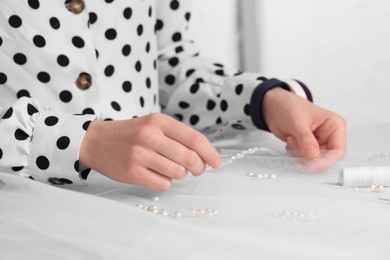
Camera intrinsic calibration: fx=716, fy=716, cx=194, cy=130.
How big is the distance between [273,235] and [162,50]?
62 centimetres

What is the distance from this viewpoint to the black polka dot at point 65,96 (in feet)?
3.00

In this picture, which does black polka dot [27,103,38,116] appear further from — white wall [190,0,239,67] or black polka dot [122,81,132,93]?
white wall [190,0,239,67]

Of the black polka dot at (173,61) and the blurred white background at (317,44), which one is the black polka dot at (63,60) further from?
the blurred white background at (317,44)

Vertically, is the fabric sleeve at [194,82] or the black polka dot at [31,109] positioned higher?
the black polka dot at [31,109]

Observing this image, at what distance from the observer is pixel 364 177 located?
745 millimetres

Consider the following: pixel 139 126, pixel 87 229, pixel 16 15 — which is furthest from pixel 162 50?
pixel 87 229

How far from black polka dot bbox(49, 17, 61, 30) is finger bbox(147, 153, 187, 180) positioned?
0.90 feet

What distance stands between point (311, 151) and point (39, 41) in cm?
36

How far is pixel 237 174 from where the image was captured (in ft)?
2.60

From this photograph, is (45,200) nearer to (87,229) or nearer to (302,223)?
(87,229)

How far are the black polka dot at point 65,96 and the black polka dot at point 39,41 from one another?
0.07m

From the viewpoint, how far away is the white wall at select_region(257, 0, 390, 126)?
1441mm

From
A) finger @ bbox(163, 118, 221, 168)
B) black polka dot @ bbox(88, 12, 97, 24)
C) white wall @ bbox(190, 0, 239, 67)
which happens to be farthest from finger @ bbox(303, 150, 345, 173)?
white wall @ bbox(190, 0, 239, 67)

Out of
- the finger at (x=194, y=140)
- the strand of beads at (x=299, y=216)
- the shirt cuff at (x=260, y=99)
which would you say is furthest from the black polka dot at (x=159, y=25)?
the strand of beads at (x=299, y=216)
